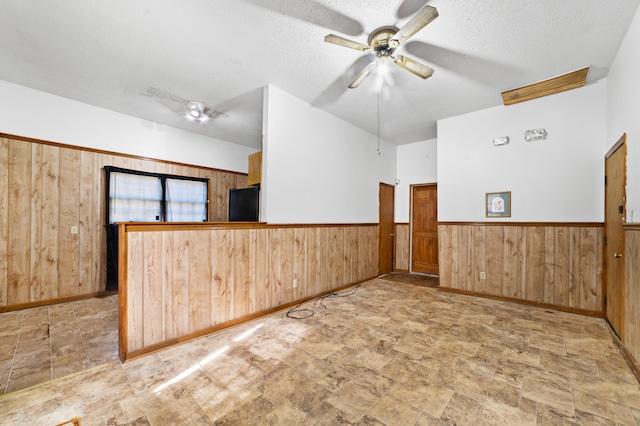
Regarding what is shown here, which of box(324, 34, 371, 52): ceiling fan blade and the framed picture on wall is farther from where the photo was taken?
the framed picture on wall

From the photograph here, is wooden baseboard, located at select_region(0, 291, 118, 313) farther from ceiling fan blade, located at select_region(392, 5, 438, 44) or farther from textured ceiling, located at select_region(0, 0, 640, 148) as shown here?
ceiling fan blade, located at select_region(392, 5, 438, 44)

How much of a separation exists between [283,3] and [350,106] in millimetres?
2135

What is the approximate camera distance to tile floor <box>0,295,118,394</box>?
2080 mm

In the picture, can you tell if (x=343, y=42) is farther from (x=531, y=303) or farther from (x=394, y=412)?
(x=531, y=303)

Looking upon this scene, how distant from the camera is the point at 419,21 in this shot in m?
1.92

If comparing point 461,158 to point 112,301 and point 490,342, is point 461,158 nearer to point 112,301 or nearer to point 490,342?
point 490,342

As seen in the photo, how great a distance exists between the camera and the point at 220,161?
5676mm

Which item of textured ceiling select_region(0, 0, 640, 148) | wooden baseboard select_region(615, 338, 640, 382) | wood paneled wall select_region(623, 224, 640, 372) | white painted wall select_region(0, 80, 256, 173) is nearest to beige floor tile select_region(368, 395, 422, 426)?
wooden baseboard select_region(615, 338, 640, 382)

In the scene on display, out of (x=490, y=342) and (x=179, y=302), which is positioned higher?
(x=179, y=302)

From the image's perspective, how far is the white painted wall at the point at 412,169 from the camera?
5.70 meters

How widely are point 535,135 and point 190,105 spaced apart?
17.4 ft

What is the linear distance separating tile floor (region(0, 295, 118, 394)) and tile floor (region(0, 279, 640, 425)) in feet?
0.78

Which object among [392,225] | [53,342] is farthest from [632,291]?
[53,342]

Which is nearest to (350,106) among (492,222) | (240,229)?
(240,229)
